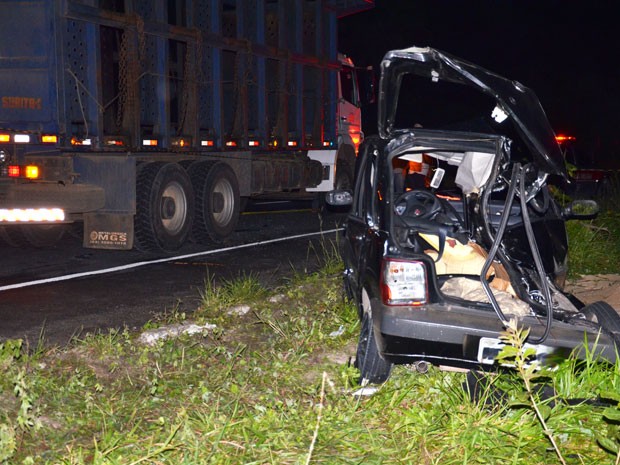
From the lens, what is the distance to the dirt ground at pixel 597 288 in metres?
8.46

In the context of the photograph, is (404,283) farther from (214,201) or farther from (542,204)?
(214,201)

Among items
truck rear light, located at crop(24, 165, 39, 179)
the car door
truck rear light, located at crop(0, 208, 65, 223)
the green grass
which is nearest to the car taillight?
the green grass

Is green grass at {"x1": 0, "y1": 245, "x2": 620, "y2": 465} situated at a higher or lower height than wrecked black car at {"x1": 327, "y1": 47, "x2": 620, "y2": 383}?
lower

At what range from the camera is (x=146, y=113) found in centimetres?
1152

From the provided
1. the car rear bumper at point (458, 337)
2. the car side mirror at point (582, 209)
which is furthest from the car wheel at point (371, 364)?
the car side mirror at point (582, 209)

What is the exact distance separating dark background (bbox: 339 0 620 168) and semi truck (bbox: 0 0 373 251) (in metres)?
21.5

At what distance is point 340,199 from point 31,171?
4734mm

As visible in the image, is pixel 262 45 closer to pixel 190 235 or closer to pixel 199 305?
pixel 190 235

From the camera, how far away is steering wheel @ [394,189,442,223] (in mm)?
6746

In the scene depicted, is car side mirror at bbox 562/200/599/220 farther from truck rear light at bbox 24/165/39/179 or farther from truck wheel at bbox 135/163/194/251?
truck rear light at bbox 24/165/39/179

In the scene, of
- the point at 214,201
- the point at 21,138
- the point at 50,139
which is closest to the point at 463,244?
the point at 50,139

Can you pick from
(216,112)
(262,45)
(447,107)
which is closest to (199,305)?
(216,112)

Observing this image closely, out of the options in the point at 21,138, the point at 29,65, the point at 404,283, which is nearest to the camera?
the point at 404,283

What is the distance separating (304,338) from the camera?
6.61 m
